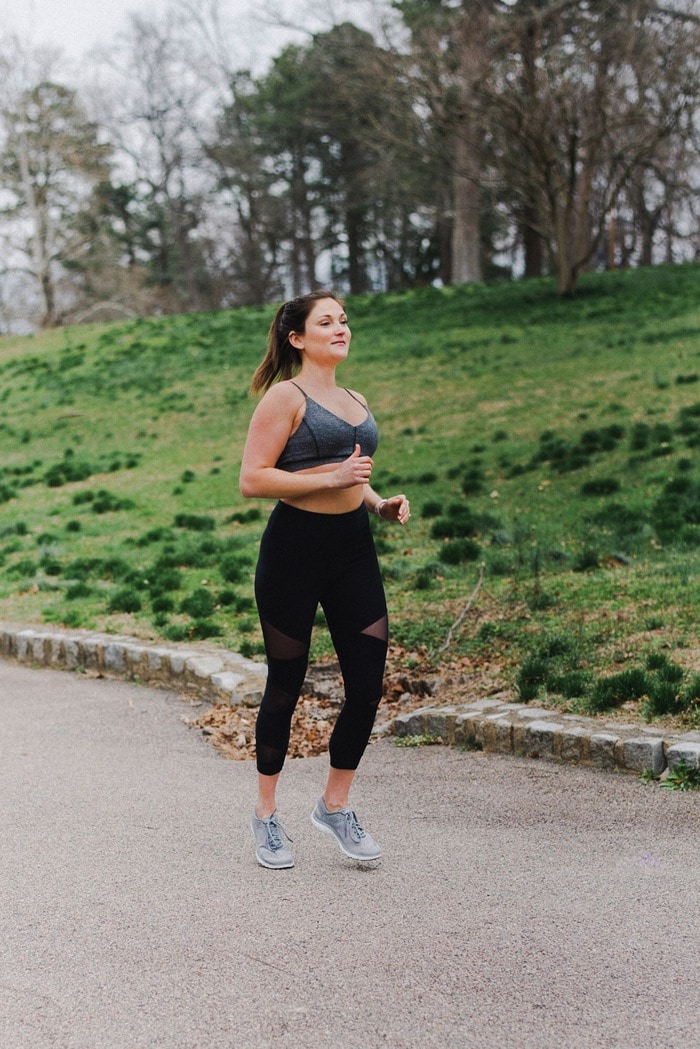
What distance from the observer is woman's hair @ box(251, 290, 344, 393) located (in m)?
4.29

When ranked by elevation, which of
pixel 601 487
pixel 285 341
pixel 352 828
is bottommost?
pixel 352 828

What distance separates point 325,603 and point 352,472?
1.98 ft

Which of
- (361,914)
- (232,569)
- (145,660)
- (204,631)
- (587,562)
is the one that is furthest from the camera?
(232,569)

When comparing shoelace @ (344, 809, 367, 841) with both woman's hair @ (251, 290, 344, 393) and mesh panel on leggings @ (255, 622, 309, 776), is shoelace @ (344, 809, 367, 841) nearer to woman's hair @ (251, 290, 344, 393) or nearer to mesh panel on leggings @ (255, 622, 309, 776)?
mesh panel on leggings @ (255, 622, 309, 776)

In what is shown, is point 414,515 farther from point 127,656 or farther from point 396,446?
point 127,656

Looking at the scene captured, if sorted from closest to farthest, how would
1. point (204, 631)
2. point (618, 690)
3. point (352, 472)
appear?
point (352, 472) → point (618, 690) → point (204, 631)

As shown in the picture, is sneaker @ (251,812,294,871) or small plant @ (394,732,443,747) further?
small plant @ (394,732,443,747)

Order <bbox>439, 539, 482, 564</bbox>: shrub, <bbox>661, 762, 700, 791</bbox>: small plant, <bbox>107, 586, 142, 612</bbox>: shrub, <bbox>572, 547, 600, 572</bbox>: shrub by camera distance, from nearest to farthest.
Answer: <bbox>661, 762, 700, 791</bbox>: small plant, <bbox>572, 547, 600, 572</bbox>: shrub, <bbox>107, 586, 142, 612</bbox>: shrub, <bbox>439, 539, 482, 564</bbox>: shrub

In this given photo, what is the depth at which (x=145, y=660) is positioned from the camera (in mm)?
8102

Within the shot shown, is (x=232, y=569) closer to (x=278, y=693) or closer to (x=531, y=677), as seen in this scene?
(x=531, y=677)

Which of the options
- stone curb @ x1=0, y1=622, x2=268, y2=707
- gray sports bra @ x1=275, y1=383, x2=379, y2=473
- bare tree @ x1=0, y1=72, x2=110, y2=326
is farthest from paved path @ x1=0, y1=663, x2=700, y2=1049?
bare tree @ x1=0, y1=72, x2=110, y2=326

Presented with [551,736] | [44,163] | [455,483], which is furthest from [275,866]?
[44,163]

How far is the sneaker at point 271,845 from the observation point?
421 cm

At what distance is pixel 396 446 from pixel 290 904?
1223cm
